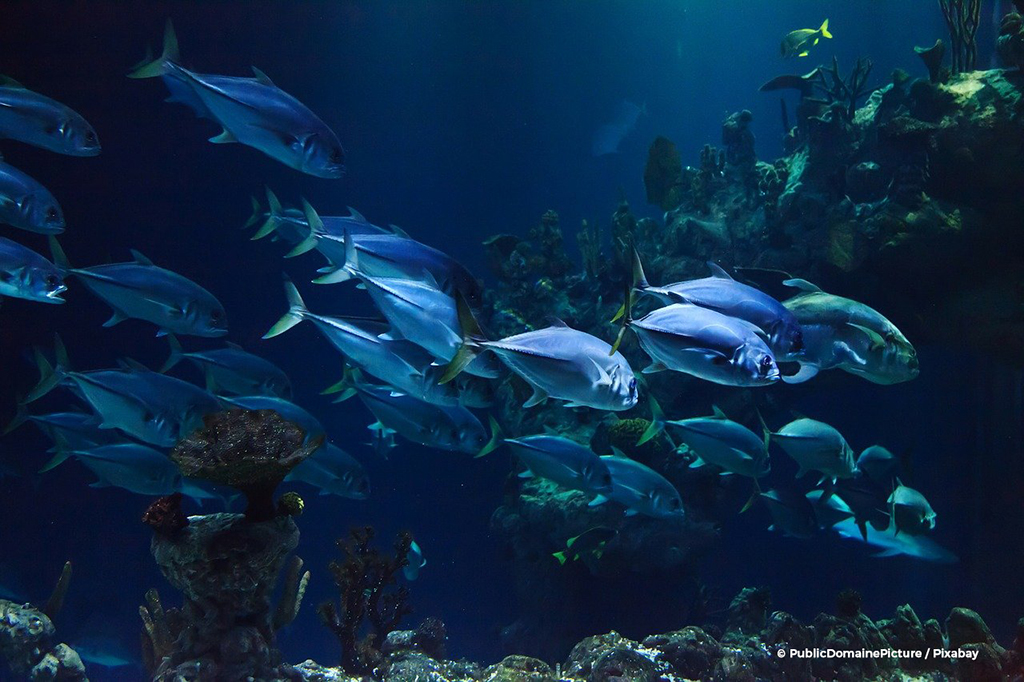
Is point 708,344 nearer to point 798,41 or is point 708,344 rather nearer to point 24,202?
point 24,202

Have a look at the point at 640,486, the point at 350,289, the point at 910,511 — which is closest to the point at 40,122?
the point at 640,486

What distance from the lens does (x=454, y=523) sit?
13609 millimetres

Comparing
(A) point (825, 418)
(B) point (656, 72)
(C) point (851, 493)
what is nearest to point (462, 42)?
(B) point (656, 72)

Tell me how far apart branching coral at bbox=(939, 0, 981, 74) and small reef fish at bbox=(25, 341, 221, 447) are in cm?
1020

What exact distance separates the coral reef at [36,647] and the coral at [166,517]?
10.3ft

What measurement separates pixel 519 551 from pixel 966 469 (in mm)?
8131

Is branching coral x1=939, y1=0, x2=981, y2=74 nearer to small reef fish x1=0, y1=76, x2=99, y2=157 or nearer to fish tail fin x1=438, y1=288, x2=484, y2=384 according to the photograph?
fish tail fin x1=438, y1=288, x2=484, y2=384

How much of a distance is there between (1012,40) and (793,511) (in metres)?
6.04

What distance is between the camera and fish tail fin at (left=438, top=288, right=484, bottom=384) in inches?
119

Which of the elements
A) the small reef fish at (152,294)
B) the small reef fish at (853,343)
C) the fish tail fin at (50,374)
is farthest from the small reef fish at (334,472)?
the small reef fish at (853,343)

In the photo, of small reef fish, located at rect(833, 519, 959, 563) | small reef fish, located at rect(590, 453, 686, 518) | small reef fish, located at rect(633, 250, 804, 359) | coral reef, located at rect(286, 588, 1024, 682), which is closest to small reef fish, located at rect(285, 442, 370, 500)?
coral reef, located at rect(286, 588, 1024, 682)

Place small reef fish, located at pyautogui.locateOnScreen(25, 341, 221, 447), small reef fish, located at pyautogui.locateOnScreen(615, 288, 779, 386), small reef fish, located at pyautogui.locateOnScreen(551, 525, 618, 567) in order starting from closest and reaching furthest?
1. small reef fish, located at pyautogui.locateOnScreen(615, 288, 779, 386)
2. small reef fish, located at pyautogui.locateOnScreen(25, 341, 221, 447)
3. small reef fish, located at pyautogui.locateOnScreen(551, 525, 618, 567)

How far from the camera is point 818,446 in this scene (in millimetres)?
5367

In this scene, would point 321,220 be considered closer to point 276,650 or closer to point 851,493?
point 276,650
